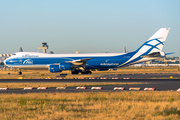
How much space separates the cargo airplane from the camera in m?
49.9

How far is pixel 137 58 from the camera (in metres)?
50.4

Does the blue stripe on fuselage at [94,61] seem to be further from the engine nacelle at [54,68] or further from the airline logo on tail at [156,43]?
the engine nacelle at [54,68]

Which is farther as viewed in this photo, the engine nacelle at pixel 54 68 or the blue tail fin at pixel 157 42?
the blue tail fin at pixel 157 42

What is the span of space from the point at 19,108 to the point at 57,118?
3.50 meters

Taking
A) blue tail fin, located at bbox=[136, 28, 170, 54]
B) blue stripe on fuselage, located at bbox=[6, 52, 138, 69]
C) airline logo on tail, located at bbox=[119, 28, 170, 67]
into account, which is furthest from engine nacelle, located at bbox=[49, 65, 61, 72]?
blue tail fin, located at bbox=[136, 28, 170, 54]

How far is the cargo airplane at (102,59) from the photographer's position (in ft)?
164

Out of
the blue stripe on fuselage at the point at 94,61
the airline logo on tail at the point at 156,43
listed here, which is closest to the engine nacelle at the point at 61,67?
the blue stripe on fuselage at the point at 94,61

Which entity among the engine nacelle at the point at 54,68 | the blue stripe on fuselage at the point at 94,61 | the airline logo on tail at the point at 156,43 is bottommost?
the engine nacelle at the point at 54,68

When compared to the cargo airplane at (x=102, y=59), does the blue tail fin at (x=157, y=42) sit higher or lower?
higher

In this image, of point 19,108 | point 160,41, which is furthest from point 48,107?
point 160,41

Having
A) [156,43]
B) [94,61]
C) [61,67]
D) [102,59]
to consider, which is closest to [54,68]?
[61,67]

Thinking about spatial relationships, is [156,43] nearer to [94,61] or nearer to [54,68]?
Result: [94,61]

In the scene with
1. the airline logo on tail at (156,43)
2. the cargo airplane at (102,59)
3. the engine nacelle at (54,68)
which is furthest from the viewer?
the airline logo on tail at (156,43)

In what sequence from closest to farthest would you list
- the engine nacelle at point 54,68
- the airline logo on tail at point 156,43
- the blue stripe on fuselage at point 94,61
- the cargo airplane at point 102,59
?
the engine nacelle at point 54,68 < the cargo airplane at point 102,59 < the blue stripe on fuselage at point 94,61 < the airline logo on tail at point 156,43
